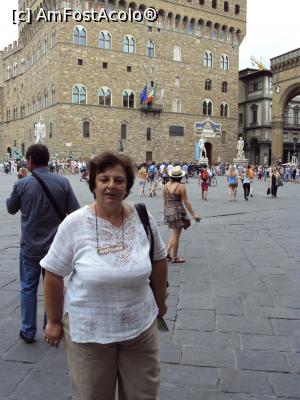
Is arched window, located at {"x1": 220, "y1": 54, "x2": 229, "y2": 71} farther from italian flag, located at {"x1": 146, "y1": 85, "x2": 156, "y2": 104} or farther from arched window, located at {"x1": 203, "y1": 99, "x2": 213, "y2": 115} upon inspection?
italian flag, located at {"x1": 146, "y1": 85, "x2": 156, "y2": 104}

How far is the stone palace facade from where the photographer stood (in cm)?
3884

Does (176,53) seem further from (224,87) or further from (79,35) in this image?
(79,35)

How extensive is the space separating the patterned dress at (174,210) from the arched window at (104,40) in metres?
36.4

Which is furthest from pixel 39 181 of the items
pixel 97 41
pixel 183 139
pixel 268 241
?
pixel 183 139

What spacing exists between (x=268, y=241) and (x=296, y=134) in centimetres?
4915

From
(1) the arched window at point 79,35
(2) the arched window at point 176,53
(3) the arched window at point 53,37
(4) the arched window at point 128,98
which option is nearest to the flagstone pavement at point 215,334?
(1) the arched window at point 79,35

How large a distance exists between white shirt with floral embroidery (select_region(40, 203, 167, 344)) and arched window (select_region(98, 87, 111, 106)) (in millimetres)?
39491

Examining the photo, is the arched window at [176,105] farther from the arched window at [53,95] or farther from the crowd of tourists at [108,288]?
the crowd of tourists at [108,288]

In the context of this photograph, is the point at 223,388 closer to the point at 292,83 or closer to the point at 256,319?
the point at 256,319

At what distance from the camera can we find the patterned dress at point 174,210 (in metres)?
6.59

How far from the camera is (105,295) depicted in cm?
199

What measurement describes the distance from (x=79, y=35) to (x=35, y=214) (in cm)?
3858

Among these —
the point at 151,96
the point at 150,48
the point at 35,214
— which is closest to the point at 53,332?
the point at 35,214

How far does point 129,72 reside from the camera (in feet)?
136
